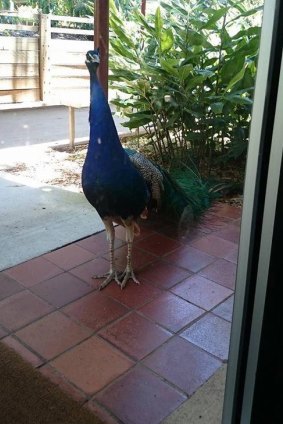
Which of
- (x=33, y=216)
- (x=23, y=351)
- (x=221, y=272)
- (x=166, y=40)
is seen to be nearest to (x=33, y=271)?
(x=23, y=351)

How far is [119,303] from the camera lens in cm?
194

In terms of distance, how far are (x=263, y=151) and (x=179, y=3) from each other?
9.69 ft

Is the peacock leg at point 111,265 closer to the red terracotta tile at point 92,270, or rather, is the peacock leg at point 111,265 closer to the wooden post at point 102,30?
the red terracotta tile at point 92,270

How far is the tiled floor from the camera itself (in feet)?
4.81

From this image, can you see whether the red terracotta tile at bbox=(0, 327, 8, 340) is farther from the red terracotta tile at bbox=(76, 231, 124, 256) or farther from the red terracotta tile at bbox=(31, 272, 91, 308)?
the red terracotta tile at bbox=(76, 231, 124, 256)

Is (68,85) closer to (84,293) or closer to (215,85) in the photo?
(215,85)

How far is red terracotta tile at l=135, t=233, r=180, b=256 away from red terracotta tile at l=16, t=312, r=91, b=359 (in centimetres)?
74

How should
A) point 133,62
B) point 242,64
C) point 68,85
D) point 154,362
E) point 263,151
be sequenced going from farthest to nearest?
point 68,85 → point 133,62 → point 242,64 → point 154,362 → point 263,151

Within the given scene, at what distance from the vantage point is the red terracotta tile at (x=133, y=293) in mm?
1955

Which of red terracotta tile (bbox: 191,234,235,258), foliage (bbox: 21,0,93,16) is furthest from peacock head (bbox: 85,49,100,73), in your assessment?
foliage (bbox: 21,0,93,16)

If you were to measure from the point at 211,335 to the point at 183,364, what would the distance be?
21cm

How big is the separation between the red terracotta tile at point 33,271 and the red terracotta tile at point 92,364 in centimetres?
53

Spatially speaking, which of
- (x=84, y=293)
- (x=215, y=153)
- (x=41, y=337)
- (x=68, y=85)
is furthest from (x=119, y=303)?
(x=68, y=85)

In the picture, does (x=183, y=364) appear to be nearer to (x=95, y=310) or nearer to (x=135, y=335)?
(x=135, y=335)
